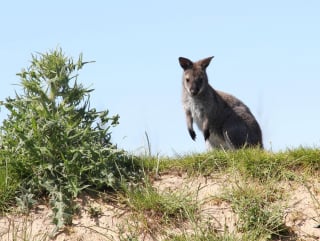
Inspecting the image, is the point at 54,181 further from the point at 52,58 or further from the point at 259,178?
the point at 259,178

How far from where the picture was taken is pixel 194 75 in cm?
1256

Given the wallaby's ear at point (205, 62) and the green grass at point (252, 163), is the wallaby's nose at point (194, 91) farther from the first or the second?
the green grass at point (252, 163)

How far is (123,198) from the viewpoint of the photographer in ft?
23.8

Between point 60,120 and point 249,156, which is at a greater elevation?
point 60,120

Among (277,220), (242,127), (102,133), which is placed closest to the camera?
(277,220)

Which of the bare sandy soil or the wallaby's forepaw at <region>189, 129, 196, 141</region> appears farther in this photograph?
the wallaby's forepaw at <region>189, 129, 196, 141</region>

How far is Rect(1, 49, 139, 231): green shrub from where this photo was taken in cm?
734

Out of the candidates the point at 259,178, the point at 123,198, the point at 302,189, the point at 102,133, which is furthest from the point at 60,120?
the point at 302,189

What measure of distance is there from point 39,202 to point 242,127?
577 centimetres

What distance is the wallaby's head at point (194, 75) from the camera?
1250 centimetres

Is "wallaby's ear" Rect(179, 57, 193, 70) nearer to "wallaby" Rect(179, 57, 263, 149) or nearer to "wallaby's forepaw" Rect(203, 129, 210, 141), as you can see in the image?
"wallaby" Rect(179, 57, 263, 149)

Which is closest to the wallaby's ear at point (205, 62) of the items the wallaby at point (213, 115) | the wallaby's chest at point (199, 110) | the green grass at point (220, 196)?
the wallaby at point (213, 115)

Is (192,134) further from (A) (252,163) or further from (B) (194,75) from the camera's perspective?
(A) (252,163)

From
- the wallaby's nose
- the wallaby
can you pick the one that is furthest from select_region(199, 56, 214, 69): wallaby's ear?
the wallaby's nose
